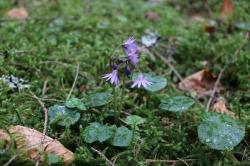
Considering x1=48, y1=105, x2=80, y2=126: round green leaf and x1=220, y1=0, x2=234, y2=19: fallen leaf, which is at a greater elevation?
x1=48, y1=105, x2=80, y2=126: round green leaf

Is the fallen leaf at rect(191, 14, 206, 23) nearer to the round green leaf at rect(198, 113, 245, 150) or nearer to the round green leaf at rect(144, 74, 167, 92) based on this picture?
the round green leaf at rect(144, 74, 167, 92)

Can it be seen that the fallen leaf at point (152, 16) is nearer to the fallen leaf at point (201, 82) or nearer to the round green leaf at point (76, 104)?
the fallen leaf at point (201, 82)

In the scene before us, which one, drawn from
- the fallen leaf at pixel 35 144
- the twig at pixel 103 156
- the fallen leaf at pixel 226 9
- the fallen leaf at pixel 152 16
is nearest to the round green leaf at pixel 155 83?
the twig at pixel 103 156

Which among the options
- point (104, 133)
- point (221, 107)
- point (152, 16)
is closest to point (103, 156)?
point (104, 133)

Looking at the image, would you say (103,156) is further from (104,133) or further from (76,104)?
(76,104)

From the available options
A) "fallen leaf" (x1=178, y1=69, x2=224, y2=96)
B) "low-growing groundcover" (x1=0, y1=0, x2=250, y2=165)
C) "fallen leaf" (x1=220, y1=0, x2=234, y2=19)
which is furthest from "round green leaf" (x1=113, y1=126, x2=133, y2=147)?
"fallen leaf" (x1=220, y1=0, x2=234, y2=19)

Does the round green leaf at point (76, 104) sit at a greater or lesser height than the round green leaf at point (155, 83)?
greater
